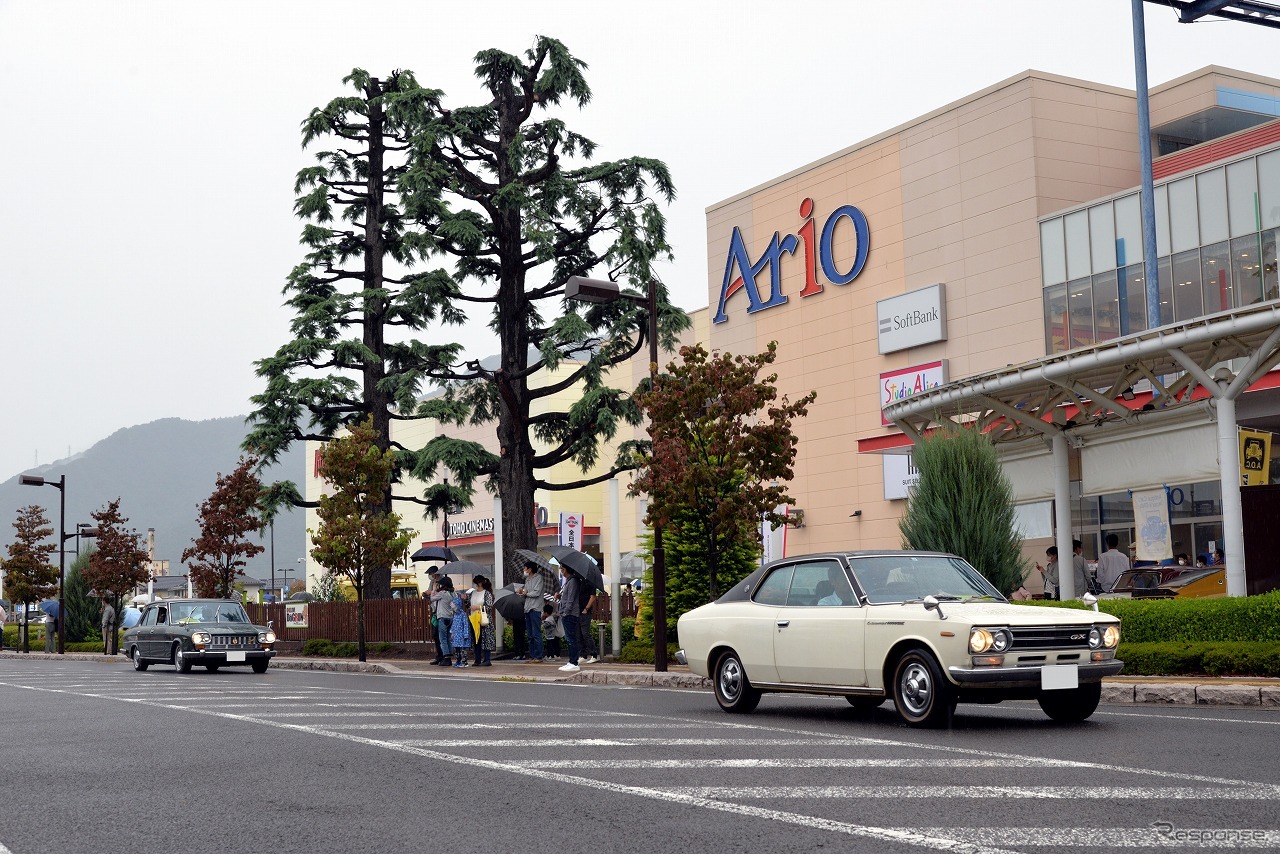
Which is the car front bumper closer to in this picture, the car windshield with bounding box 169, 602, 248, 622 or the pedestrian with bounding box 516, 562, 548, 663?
the pedestrian with bounding box 516, 562, 548, 663

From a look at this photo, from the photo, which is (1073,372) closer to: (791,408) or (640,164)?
(791,408)

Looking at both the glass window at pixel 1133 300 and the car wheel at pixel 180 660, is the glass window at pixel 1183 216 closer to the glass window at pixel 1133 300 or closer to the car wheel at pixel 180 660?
the glass window at pixel 1133 300

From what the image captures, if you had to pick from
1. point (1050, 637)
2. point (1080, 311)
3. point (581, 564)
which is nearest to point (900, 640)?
point (1050, 637)

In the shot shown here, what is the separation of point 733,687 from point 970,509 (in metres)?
8.42

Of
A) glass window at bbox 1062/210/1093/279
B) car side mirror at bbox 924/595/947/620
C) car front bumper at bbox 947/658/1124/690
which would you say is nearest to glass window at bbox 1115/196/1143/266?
glass window at bbox 1062/210/1093/279

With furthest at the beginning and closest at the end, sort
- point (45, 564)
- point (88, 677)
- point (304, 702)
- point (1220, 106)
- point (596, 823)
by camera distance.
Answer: point (45, 564), point (1220, 106), point (88, 677), point (304, 702), point (596, 823)

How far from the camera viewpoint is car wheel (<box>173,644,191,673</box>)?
25.5 metres

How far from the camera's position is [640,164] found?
31.0 metres

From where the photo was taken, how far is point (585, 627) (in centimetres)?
2486

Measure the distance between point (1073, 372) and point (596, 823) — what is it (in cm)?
1472

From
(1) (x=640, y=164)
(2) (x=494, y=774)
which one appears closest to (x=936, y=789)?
(2) (x=494, y=774)

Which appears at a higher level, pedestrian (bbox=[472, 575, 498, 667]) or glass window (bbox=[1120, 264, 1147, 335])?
glass window (bbox=[1120, 264, 1147, 335])

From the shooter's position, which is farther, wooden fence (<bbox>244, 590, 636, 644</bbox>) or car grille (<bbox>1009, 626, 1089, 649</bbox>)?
wooden fence (<bbox>244, 590, 636, 644</bbox>)

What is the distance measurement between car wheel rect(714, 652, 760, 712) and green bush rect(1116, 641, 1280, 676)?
4.93 metres
